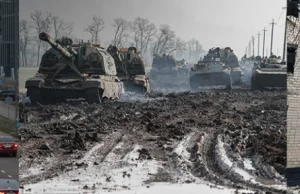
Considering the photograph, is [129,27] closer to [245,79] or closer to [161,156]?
[161,156]

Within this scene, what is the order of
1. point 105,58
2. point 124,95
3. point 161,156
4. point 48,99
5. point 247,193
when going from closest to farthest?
1. point 247,193
2. point 161,156
3. point 48,99
4. point 105,58
5. point 124,95

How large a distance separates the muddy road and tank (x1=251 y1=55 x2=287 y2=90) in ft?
0.66

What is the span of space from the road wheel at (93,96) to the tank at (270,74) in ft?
12.9

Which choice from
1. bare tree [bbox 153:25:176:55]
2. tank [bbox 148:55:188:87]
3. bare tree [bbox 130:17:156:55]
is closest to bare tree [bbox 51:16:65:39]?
bare tree [bbox 130:17:156:55]

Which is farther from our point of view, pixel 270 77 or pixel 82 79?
pixel 82 79

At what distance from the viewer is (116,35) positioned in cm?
733

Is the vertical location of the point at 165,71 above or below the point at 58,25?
below

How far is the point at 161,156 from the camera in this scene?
7.52 metres

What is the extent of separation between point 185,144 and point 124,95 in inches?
279

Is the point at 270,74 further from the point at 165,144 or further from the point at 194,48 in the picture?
the point at 194,48

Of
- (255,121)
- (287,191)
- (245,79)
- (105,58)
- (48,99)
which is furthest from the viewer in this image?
(105,58)

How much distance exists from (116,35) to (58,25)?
759 millimetres

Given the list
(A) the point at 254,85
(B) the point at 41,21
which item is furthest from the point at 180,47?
(A) the point at 254,85

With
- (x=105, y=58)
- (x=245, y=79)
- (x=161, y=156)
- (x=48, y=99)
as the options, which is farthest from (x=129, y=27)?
(x=105, y=58)
